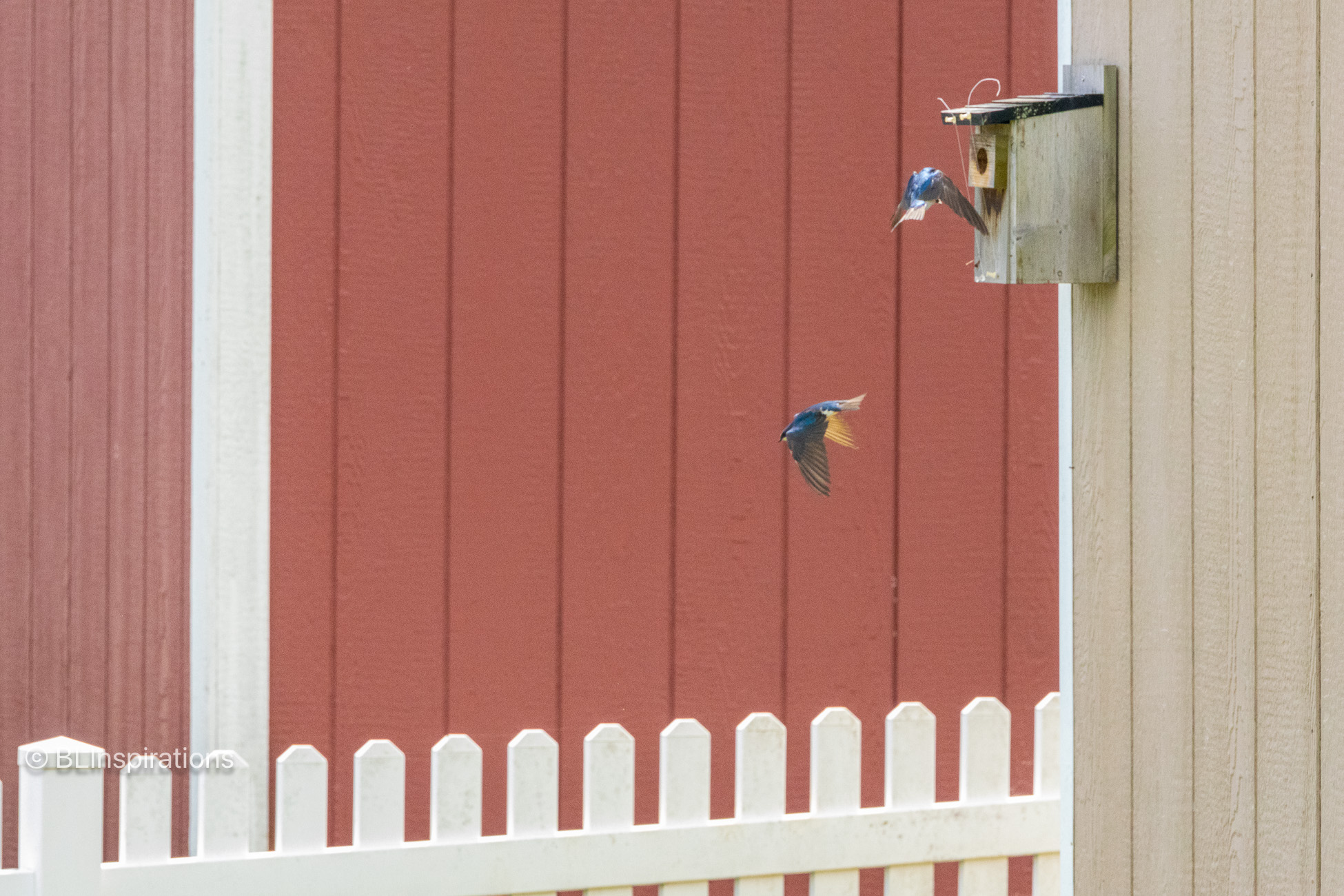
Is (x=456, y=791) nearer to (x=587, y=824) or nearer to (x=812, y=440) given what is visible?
(x=587, y=824)

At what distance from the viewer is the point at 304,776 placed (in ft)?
9.10

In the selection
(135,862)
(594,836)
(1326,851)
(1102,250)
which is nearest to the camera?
(1326,851)

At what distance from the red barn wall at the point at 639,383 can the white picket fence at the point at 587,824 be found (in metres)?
0.36

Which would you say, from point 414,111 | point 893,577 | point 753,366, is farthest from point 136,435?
point 893,577

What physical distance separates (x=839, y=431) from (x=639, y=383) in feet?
1.98

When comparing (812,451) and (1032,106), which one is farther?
(812,451)

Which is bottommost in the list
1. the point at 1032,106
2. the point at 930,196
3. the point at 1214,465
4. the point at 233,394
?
the point at 1214,465

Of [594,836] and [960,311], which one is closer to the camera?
[594,836]

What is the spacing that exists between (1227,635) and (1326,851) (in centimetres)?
27

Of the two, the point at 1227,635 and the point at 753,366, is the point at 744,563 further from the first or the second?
the point at 1227,635

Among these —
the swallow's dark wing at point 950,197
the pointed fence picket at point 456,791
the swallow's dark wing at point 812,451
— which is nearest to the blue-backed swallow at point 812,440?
the swallow's dark wing at point 812,451

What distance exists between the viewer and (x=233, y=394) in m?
3.13

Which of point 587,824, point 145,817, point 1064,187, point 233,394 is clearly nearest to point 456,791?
point 587,824

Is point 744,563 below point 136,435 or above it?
below
